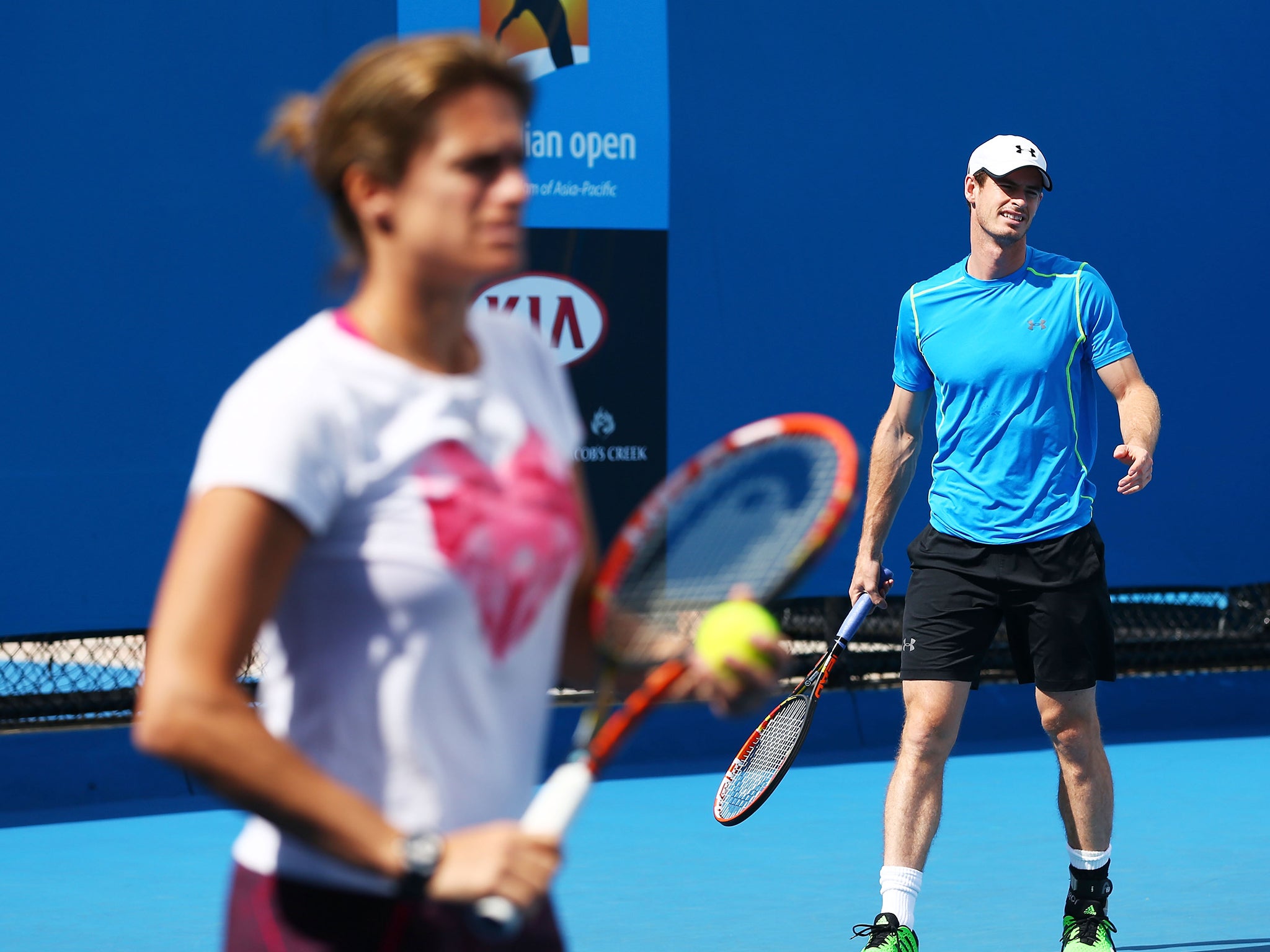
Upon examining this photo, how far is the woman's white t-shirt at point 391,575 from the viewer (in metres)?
1.36

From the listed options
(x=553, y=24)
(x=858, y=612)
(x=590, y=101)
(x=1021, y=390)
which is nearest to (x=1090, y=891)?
(x=858, y=612)

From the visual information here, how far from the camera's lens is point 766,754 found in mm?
4438

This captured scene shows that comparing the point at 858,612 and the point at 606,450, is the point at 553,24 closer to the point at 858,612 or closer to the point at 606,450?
the point at 606,450

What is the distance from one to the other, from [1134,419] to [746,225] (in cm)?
265

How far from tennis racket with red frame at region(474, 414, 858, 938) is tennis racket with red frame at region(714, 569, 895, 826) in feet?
7.81

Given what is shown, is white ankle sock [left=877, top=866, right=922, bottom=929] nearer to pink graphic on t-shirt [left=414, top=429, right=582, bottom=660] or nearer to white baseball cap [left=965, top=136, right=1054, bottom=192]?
white baseball cap [left=965, top=136, right=1054, bottom=192]

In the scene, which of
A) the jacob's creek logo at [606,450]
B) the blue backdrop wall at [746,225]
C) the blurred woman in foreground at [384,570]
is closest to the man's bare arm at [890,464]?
the blue backdrop wall at [746,225]

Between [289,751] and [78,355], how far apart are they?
178 inches

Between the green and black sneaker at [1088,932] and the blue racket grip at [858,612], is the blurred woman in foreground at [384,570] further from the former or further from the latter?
the blue racket grip at [858,612]

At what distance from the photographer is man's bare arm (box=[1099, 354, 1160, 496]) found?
374cm

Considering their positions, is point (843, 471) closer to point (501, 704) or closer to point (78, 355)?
point (501, 704)

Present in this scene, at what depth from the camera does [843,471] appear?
72.5 inches

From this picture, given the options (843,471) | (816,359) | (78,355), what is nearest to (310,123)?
(843,471)

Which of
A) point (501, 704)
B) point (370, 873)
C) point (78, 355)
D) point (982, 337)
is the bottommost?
point (370, 873)
